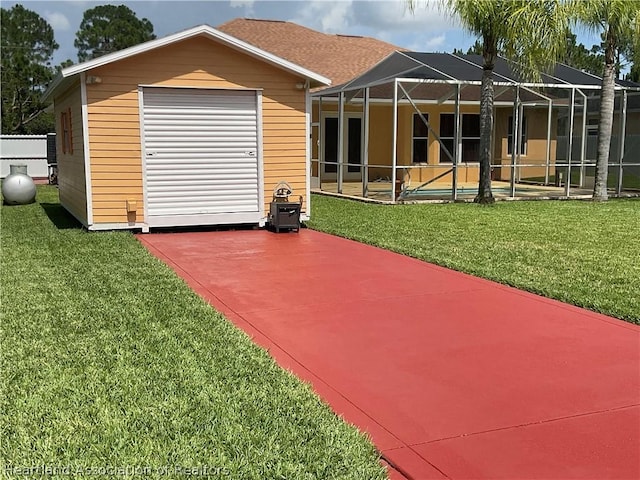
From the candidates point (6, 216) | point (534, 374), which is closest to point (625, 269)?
point (534, 374)

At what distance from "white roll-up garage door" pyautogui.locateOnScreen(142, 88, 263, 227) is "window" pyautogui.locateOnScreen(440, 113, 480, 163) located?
1053 centimetres

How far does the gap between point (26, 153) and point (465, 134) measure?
59.9 feet

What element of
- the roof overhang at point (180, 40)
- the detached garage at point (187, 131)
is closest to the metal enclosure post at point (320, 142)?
the detached garage at point (187, 131)

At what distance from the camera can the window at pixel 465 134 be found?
774 inches

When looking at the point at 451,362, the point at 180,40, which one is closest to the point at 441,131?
the point at 180,40

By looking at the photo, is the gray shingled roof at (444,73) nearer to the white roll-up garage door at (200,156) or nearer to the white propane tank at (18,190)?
the white roll-up garage door at (200,156)

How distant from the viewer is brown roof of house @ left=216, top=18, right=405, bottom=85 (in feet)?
78.3

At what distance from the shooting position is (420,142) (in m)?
19.7

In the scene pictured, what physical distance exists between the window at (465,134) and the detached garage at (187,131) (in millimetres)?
9937

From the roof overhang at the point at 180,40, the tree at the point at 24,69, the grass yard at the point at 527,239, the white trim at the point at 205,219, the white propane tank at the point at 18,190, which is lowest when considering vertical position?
the grass yard at the point at 527,239

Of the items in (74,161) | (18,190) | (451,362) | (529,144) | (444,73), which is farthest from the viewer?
(529,144)

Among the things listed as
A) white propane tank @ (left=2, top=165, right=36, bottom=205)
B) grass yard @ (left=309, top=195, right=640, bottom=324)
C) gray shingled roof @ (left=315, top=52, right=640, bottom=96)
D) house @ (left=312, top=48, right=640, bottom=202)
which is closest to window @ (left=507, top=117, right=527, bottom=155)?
house @ (left=312, top=48, right=640, bottom=202)

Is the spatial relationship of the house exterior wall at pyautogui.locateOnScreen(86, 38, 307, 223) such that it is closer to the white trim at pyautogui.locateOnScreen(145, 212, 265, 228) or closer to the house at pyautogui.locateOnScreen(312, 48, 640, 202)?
the white trim at pyautogui.locateOnScreen(145, 212, 265, 228)

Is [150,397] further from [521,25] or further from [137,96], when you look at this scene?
[521,25]
